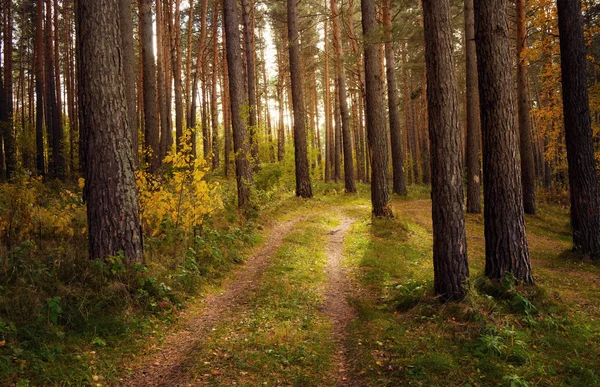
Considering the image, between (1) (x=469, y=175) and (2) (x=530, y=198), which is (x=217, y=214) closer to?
(1) (x=469, y=175)

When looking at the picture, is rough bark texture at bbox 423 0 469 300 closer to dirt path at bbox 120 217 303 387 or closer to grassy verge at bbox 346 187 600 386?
grassy verge at bbox 346 187 600 386

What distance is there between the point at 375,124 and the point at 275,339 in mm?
8518

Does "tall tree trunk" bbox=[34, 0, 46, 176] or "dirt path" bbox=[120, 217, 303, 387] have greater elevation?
"tall tree trunk" bbox=[34, 0, 46, 176]

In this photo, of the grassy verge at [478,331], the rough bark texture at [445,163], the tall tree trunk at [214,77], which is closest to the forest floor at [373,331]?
the grassy verge at [478,331]

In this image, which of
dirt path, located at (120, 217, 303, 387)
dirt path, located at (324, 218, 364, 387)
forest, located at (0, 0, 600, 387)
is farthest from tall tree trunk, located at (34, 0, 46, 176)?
dirt path, located at (324, 218, 364, 387)

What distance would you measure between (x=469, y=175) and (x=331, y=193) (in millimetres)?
7075

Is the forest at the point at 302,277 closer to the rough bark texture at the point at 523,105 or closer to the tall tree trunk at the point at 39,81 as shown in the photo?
the rough bark texture at the point at 523,105

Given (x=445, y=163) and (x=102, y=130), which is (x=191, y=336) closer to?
(x=102, y=130)

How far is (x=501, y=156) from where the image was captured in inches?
243

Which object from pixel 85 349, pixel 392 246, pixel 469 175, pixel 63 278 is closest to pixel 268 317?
pixel 85 349

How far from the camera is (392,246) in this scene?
10078 mm

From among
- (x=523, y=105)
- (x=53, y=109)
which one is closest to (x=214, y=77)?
(x=53, y=109)

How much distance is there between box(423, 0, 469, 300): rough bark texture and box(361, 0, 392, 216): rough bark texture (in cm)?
601

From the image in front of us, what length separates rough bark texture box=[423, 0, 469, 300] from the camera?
570cm
